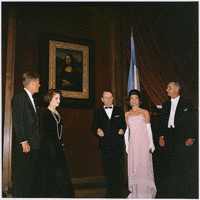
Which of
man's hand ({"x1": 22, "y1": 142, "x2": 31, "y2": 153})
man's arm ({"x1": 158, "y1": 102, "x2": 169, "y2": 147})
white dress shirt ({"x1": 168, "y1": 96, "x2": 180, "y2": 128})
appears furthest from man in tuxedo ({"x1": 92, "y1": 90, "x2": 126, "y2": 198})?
man's hand ({"x1": 22, "y1": 142, "x2": 31, "y2": 153})

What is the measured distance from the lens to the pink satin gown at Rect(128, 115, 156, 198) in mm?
4184

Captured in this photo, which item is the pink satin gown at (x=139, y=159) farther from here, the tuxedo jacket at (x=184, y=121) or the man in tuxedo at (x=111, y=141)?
the tuxedo jacket at (x=184, y=121)

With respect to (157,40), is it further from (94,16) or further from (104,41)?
(94,16)

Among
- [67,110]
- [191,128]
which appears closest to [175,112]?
[191,128]

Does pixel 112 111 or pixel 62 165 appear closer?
pixel 62 165

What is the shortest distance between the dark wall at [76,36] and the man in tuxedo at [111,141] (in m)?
1.28

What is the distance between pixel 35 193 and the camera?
355cm

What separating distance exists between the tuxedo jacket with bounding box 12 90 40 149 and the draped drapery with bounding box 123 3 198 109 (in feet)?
8.75

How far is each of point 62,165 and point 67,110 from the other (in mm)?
1797

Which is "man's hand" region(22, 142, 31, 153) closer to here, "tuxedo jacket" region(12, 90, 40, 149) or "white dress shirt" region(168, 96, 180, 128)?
"tuxedo jacket" region(12, 90, 40, 149)

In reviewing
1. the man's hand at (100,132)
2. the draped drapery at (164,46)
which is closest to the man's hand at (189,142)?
the man's hand at (100,132)

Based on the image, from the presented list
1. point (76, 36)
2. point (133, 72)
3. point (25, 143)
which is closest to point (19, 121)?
point (25, 143)

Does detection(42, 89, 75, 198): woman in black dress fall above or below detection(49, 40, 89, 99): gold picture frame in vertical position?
below

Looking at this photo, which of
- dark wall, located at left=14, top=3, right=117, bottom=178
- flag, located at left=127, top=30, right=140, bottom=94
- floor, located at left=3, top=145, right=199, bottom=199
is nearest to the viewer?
floor, located at left=3, top=145, right=199, bottom=199
